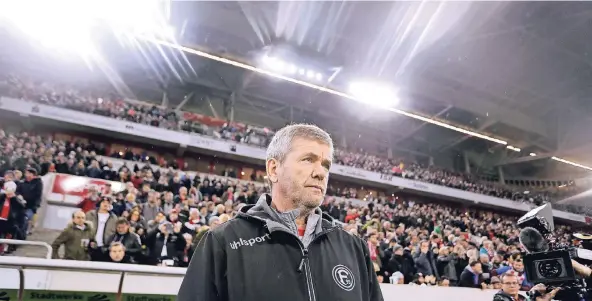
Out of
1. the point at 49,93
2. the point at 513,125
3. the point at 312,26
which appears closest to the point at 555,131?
the point at 513,125

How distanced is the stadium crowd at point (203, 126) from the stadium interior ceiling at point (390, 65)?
1804 millimetres

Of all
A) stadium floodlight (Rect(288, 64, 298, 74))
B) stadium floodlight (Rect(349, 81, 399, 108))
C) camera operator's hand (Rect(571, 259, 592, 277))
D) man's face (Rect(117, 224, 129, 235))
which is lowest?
Result: camera operator's hand (Rect(571, 259, 592, 277))

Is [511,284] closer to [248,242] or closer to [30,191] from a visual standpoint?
[248,242]

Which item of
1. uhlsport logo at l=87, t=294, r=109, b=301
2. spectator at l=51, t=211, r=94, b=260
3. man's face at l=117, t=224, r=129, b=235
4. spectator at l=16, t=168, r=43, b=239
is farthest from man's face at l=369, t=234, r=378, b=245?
spectator at l=16, t=168, r=43, b=239

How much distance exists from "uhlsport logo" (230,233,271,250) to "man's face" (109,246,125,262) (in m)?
4.31

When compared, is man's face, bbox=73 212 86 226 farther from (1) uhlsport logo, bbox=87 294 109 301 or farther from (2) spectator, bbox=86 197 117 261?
(1) uhlsport logo, bbox=87 294 109 301

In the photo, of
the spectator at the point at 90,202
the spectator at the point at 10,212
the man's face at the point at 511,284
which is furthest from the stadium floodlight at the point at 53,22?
the man's face at the point at 511,284

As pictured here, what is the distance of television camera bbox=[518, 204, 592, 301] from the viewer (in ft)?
7.95

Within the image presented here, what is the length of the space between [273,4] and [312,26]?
6.43ft

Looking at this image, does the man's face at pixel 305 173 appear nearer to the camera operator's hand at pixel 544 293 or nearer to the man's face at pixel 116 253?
the camera operator's hand at pixel 544 293

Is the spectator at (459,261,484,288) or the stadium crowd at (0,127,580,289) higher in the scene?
the stadium crowd at (0,127,580,289)

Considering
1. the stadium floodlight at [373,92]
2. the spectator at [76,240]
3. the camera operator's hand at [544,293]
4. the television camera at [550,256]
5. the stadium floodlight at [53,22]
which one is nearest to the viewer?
the television camera at [550,256]

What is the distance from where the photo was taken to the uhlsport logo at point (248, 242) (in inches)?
53.0

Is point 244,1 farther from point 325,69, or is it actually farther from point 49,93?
point 49,93
